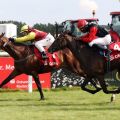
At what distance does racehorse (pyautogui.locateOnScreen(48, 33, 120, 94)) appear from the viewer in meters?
15.7

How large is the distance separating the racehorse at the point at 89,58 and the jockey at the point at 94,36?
0.19m

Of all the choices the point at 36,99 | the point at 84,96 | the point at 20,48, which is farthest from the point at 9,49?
the point at 84,96

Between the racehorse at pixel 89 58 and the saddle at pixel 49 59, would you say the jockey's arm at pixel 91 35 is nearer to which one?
the racehorse at pixel 89 58

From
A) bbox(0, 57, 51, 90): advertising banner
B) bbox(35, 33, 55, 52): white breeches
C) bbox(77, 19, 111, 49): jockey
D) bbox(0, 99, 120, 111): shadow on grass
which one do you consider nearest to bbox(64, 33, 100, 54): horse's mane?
bbox(77, 19, 111, 49): jockey

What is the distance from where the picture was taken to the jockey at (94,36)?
15.8 m

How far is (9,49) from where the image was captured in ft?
59.5

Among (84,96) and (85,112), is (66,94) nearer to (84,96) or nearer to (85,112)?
(84,96)

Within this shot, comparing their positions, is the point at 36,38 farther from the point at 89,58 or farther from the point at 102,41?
the point at 102,41

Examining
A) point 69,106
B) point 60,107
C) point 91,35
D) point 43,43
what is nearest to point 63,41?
point 91,35

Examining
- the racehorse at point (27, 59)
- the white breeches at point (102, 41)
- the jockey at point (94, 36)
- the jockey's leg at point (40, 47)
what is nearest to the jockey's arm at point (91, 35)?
the jockey at point (94, 36)

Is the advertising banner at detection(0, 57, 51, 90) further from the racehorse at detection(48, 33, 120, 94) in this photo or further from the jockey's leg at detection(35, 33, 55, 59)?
the racehorse at detection(48, 33, 120, 94)

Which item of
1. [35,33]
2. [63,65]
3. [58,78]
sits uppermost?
[35,33]

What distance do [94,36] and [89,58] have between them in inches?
23.9

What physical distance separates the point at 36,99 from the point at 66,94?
2.30 m
